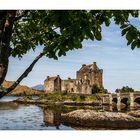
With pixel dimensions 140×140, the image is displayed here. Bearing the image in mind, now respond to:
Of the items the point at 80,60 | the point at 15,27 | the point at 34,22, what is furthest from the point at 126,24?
the point at 80,60

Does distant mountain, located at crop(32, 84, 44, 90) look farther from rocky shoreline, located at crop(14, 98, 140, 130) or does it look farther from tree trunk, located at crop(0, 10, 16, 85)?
tree trunk, located at crop(0, 10, 16, 85)

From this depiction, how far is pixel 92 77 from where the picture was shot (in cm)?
470

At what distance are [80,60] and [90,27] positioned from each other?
270cm

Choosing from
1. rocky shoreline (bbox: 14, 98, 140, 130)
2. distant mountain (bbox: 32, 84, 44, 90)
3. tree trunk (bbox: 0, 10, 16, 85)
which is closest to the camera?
tree trunk (bbox: 0, 10, 16, 85)

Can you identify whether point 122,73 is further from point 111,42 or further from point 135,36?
point 135,36

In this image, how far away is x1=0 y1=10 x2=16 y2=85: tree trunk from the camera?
1716 millimetres

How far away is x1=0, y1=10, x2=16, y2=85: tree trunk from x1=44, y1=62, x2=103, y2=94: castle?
2383mm

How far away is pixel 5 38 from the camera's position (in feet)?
5.69

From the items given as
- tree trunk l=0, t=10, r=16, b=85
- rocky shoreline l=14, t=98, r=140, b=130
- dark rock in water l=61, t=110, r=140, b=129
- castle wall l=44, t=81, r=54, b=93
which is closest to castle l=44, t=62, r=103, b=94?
castle wall l=44, t=81, r=54, b=93

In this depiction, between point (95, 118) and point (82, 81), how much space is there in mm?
1177

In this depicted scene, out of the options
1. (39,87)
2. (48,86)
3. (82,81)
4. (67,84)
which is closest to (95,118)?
(82,81)

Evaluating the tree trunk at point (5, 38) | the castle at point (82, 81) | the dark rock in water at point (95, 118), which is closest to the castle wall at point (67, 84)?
the castle at point (82, 81)

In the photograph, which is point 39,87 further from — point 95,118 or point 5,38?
point 5,38

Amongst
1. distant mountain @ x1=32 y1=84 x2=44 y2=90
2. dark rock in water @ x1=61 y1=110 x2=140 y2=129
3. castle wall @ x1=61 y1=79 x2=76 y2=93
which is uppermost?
castle wall @ x1=61 y1=79 x2=76 y2=93
